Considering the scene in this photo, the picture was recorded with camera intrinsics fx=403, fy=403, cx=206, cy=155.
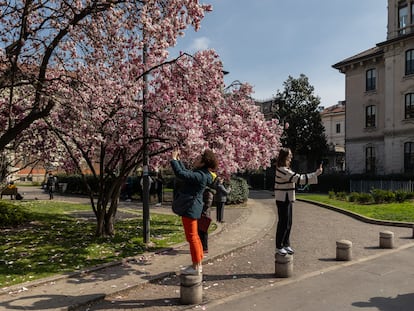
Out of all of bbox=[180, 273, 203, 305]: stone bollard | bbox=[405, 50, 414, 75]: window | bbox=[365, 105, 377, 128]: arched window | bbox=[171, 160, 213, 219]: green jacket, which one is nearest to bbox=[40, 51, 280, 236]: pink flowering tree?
bbox=[171, 160, 213, 219]: green jacket

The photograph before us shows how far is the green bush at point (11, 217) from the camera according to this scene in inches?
453

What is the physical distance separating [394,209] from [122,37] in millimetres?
12777

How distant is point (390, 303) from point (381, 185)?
23936mm

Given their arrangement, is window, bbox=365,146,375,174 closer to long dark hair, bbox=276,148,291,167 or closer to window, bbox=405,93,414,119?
window, bbox=405,93,414,119

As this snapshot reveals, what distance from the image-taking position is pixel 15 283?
6.09 meters

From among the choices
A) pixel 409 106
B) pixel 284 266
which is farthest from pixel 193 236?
pixel 409 106

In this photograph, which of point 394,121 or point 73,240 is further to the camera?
point 394,121

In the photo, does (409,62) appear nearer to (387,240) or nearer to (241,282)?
(387,240)

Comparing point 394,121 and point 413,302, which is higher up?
point 394,121

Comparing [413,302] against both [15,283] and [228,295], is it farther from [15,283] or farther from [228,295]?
[15,283]

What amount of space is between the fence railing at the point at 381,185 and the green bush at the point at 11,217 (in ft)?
68.1

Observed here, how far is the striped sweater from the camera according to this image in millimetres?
6875

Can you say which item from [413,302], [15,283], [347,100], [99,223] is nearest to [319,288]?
[413,302]

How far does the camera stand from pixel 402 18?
3384 cm
